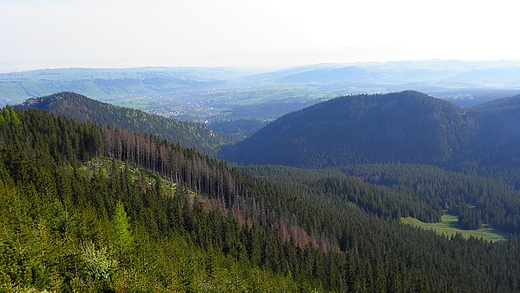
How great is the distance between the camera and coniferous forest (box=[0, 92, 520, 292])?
4816 cm

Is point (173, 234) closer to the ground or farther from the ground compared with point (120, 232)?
closer to the ground

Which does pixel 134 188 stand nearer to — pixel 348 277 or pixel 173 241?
pixel 173 241

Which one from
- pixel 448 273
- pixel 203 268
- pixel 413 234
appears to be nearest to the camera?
pixel 203 268

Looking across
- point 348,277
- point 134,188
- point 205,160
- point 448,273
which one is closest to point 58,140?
point 134,188

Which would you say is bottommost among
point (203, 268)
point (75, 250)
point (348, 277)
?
point (348, 277)

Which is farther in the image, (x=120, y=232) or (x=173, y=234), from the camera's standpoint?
(x=173, y=234)

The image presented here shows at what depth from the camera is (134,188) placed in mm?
103750

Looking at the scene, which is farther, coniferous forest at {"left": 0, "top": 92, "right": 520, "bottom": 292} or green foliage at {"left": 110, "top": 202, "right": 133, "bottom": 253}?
green foliage at {"left": 110, "top": 202, "right": 133, "bottom": 253}

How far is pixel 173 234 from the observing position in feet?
300

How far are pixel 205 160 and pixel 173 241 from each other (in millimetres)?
73931

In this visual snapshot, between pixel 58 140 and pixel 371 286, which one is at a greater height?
pixel 58 140

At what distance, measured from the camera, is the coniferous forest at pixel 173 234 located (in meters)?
48.2

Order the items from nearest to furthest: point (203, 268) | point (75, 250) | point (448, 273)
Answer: point (75, 250), point (203, 268), point (448, 273)

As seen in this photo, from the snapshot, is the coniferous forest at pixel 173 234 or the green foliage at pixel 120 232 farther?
the green foliage at pixel 120 232
